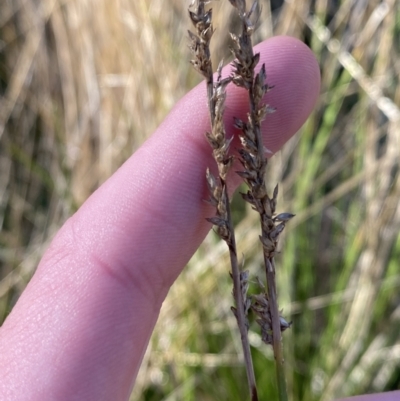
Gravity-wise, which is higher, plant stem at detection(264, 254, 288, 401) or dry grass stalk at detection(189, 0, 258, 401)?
dry grass stalk at detection(189, 0, 258, 401)

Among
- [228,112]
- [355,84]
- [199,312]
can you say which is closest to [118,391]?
[228,112]

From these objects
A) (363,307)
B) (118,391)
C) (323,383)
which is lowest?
(118,391)

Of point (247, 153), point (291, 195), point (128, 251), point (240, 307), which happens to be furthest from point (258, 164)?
point (291, 195)

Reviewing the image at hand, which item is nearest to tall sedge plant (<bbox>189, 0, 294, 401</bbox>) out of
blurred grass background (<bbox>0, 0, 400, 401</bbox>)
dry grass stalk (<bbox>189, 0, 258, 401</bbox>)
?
dry grass stalk (<bbox>189, 0, 258, 401</bbox>)

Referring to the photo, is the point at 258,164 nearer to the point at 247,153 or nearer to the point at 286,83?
the point at 247,153

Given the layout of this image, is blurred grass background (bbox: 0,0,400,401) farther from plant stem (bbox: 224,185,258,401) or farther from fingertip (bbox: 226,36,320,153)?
plant stem (bbox: 224,185,258,401)

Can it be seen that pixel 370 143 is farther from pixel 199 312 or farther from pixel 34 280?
pixel 34 280

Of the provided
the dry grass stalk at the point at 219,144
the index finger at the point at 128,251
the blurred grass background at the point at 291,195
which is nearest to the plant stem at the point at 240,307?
the dry grass stalk at the point at 219,144
